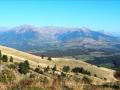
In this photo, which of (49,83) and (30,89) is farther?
(49,83)

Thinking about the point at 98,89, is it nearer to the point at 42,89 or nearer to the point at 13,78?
the point at 42,89

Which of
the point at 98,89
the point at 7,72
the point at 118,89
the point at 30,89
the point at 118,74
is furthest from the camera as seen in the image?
the point at 118,74

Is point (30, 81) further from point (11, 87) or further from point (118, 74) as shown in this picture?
point (118, 74)

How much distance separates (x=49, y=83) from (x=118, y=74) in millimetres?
14790

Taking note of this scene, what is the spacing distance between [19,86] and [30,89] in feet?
2.98

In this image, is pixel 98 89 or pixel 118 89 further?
pixel 118 89

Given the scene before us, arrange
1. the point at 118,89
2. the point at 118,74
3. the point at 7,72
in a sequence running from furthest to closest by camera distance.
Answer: the point at 118,74 → the point at 7,72 → the point at 118,89

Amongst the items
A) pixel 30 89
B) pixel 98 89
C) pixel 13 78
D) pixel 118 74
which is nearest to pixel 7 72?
pixel 13 78

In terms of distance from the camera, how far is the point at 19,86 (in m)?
18.7

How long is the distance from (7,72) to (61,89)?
5.67 m

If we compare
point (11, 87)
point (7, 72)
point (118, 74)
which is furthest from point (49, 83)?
point (118, 74)

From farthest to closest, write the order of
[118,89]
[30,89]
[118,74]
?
[118,74] → [118,89] → [30,89]

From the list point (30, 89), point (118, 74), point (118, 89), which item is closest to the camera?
point (30, 89)

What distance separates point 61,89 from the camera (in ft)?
62.3
